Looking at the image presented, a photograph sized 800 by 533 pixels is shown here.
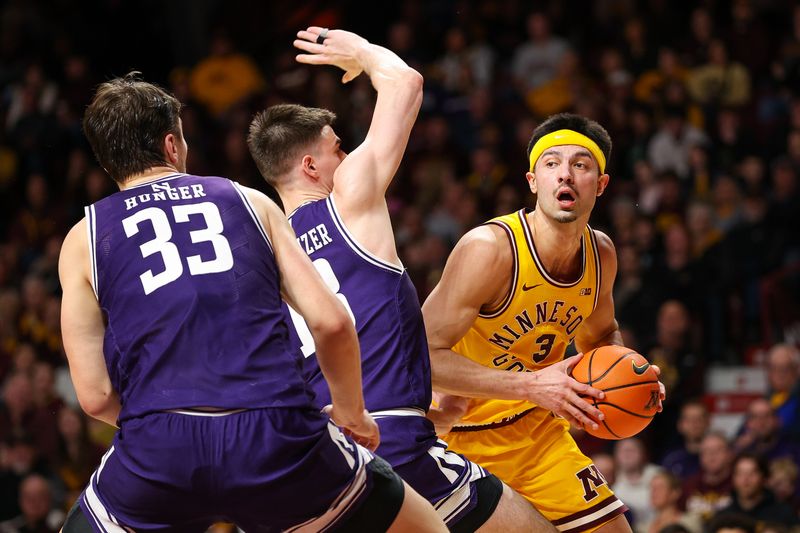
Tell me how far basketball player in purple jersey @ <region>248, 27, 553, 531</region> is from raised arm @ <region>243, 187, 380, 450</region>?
2.10 ft

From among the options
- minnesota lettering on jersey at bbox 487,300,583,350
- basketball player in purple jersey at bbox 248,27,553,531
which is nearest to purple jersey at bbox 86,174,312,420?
basketball player in purple jersey at bbox 248,27,553,531

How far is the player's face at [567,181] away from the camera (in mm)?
5562

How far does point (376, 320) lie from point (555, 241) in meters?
1.29

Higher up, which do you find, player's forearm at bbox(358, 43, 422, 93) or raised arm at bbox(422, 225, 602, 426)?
player's forearm at bbox(358, 43, 422, 93)

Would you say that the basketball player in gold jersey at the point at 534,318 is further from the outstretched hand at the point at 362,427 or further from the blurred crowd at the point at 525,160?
the blurred crowd at the point at 525,160

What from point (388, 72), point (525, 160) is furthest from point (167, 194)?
point (525, 160)

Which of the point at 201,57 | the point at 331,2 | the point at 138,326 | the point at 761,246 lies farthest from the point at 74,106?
the point at 138,326

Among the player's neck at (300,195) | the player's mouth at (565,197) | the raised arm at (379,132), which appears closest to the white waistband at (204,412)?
the raised arm at (379,132)

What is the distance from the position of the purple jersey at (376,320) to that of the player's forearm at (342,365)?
2.30ft

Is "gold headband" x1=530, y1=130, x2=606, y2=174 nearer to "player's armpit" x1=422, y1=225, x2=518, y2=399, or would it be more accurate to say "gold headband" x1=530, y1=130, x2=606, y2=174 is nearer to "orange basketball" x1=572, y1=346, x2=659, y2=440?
"player's armpit" x1=422, y1=225, x2=518, y2=399

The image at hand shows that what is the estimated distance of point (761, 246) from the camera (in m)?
11.9

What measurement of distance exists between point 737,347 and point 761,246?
1039 mm

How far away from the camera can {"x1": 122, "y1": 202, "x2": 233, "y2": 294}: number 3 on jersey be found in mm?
3711

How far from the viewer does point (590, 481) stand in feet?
17.9
